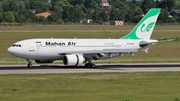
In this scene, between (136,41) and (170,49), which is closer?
(136,41)

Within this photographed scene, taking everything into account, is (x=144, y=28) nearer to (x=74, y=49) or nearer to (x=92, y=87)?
(x=74, y=49)

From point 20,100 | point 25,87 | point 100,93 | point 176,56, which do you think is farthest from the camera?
point 176,56

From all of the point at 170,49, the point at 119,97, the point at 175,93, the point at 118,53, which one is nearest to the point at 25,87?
the point at 119,97

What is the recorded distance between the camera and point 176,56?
81.1 meters

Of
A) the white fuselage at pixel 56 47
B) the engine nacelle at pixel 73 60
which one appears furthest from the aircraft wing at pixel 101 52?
the engine nacelle at pixel 73 60

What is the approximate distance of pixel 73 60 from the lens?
6031cm

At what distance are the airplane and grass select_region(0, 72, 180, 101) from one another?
29.5 feet

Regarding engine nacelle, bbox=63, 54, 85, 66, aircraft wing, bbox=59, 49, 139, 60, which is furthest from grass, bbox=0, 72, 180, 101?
aircraft wing, bbox=59, 49, 139, 60

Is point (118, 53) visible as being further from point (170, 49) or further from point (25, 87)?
point (170, 49)

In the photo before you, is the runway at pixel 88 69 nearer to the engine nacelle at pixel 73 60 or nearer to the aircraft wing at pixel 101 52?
the engine nacelle at pixel 73 60

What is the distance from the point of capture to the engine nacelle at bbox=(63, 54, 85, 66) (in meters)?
60.1

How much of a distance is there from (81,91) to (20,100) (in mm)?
6210

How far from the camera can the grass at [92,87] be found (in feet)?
125

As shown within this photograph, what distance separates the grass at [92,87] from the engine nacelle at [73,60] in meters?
7.14
